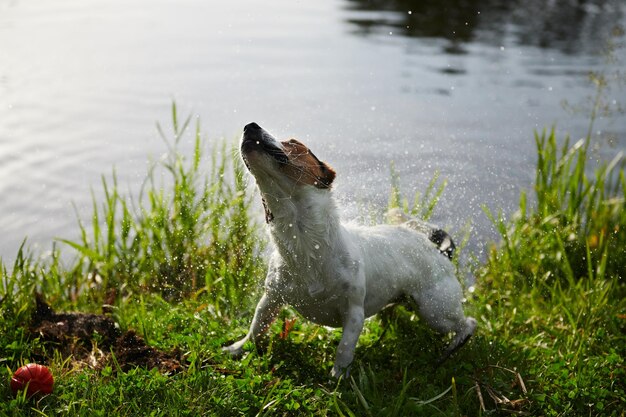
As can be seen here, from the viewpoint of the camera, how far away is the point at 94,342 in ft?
15.0

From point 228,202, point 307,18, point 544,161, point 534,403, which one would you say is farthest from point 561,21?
point 534,403

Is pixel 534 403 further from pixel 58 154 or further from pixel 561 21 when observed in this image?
pixel 561 21

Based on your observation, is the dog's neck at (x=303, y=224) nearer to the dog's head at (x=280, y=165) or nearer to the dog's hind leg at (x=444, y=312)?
the dog's head at (x=280, y=165)

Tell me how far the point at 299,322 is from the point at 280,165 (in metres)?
1.54

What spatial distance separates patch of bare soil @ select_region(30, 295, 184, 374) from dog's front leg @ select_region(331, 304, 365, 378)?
86 centimetres

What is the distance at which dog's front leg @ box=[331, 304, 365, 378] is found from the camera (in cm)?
422

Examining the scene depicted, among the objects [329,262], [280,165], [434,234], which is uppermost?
[280,165]

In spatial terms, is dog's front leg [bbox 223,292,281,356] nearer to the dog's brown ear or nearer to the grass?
the grass

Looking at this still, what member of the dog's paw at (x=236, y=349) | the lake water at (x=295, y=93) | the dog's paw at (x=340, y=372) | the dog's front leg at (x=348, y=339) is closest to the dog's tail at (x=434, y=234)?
the lake water at (x=295, y=93)

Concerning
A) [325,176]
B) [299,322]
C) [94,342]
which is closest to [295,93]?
[299,322]

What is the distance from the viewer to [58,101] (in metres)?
9.67

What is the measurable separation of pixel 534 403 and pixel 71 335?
105 inches

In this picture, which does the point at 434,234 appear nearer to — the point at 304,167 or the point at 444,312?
the point at 444,312

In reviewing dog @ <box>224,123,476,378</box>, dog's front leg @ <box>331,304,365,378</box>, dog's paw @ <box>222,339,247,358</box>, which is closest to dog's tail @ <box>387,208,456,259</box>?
dog @ <box>224,123,476,378</box>
